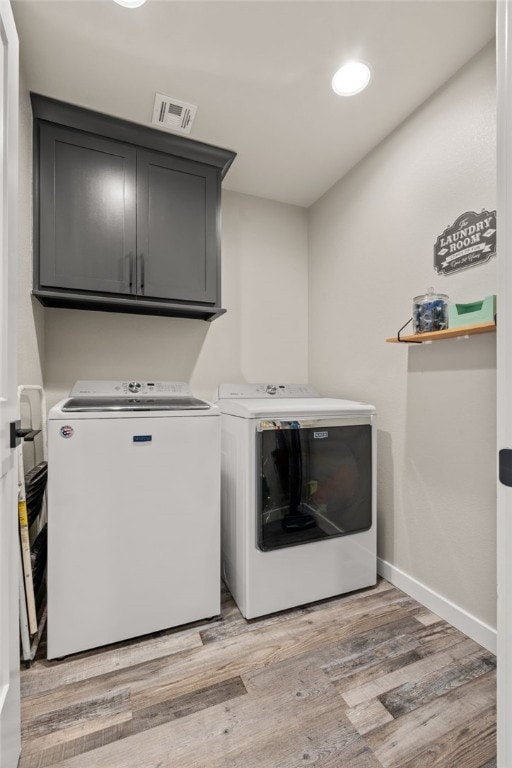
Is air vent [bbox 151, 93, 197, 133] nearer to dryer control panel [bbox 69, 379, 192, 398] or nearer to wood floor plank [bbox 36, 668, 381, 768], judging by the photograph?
dryer control panel [bbox 69, 379, 192, 398]

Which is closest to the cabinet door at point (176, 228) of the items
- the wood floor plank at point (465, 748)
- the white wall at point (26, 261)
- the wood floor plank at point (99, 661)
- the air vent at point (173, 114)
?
the air vent at point (173, 114)

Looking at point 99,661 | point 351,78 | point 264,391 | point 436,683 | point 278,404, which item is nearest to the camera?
point 436,683

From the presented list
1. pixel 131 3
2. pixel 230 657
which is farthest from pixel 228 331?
pixel 230 657

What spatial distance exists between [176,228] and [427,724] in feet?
7.80

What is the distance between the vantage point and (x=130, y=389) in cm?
206

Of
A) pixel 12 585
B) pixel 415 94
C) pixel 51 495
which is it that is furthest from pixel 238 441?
pixel 415 94

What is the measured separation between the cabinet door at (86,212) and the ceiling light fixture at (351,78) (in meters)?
1.08

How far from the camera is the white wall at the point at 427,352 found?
1.51 meters

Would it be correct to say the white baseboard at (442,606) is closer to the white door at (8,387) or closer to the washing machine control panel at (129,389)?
the washing machine control panel at (129,389)

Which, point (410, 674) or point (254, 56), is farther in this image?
point (254, 56)

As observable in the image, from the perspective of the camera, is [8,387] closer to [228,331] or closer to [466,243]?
[228,331]

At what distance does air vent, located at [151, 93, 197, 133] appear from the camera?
5.76 ft

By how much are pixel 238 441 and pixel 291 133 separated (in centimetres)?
173

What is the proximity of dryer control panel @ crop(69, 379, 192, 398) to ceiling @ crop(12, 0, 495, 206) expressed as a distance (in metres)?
1.40
